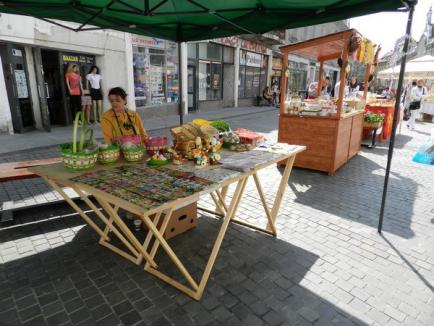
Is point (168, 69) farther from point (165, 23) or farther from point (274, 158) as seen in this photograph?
point (274, 158)

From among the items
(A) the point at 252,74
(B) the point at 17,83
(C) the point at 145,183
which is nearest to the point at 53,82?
(B) the point at 17,83

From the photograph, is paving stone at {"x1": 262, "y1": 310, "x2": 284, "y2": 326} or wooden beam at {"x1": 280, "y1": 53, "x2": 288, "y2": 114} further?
wooden beam at {"x1": 280, "y1": 53, "x2": 288, "y2": 114}

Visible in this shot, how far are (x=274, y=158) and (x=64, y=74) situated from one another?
8926 mm

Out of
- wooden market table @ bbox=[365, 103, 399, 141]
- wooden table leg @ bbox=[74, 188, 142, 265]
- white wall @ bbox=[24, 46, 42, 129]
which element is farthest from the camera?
wooden market table @ bbox=[365, 103, 399, 141]

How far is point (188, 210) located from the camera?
3.30 metres

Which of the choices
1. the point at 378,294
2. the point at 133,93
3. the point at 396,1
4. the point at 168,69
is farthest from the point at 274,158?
the point at 168,69

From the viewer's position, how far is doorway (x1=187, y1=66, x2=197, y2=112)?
563 inches

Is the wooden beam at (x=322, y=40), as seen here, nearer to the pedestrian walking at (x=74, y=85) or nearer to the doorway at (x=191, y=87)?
the pedestrian walking at (x=74, y=85)

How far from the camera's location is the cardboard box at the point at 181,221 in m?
3.16

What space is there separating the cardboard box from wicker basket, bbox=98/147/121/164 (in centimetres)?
87

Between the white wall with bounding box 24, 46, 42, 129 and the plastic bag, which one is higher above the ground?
the white wall with bounding box 24, 46, 42, 129

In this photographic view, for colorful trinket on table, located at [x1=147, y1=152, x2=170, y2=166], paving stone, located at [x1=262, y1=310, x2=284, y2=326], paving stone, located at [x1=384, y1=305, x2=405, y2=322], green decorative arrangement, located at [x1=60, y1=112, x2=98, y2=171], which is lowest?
paving stone, located at [x1=384, y1=305, x2=405, y2=322]

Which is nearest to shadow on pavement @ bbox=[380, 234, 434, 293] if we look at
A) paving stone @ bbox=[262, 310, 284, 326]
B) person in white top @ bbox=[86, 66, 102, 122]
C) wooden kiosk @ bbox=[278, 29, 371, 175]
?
paving stone @ bbox=[262, 310, 284, 326]

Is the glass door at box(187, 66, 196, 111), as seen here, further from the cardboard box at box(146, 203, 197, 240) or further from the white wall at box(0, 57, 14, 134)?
the cardboard box at box(146, 203, 197, 240)
